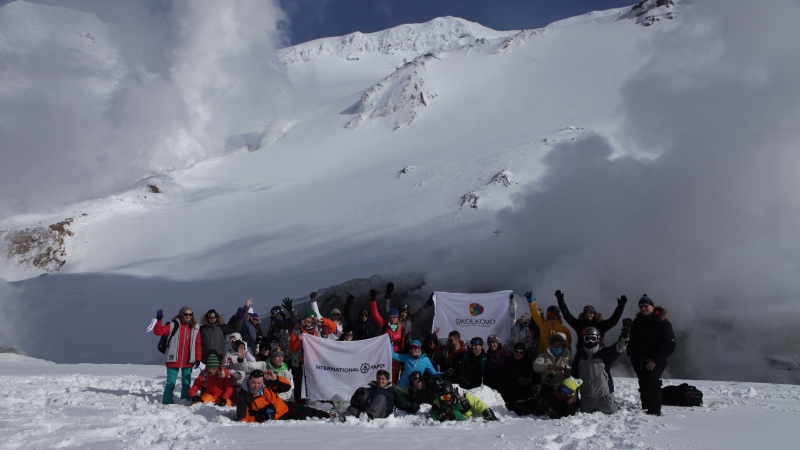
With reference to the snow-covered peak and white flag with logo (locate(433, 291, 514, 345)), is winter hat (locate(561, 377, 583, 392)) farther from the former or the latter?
the snow-covered peak

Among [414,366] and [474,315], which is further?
[474,315]

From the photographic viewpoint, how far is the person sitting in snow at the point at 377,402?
6.85 m

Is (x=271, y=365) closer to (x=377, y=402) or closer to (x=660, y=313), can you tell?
(x=377, y=402)

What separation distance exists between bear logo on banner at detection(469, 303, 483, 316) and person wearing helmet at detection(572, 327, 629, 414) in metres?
3.68

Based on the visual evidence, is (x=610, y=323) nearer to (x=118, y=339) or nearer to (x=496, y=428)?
(x=496, y=428)

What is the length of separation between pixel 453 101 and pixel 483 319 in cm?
5144

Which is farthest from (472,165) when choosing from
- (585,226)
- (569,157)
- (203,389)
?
(203,389)

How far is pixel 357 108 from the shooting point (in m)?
64.1

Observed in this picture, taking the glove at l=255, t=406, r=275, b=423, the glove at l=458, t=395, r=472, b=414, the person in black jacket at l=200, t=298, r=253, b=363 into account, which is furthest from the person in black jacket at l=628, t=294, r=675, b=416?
the person in black jacket at l=200, t=298, r=253, b=363

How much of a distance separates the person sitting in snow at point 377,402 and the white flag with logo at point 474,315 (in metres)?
3.47

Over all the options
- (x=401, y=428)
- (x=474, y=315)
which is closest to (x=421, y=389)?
(x=401, y=428)

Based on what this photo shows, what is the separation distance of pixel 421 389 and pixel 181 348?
327 cm

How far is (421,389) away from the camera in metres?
7.39

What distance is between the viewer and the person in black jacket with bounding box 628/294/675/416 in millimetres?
6625
